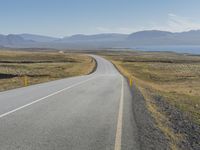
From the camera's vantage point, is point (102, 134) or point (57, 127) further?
point (57, 127)

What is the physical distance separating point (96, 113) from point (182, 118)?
11.2 feet

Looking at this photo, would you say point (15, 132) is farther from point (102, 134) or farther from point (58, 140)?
point (102, 134)

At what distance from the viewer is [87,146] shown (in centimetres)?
764

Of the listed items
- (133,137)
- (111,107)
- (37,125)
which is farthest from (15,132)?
(111,107)

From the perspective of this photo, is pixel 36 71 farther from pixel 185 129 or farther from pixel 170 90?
pixel 185 129

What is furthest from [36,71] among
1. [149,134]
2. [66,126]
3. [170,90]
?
[149,134]

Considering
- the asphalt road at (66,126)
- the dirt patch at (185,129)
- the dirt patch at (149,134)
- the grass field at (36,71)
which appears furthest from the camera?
the grass field at (36,71)

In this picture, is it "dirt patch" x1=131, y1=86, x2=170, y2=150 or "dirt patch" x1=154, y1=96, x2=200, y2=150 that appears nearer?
"dirt patch" x1=131, y1=86, x2=170, y2=150

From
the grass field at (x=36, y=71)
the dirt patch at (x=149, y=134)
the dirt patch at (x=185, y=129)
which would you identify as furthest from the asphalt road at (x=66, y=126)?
the grass field at (x=36, y=71)

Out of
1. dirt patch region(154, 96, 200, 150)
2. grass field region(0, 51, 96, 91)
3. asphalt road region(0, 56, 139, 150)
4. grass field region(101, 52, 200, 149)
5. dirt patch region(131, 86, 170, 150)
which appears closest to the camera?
asphalt road region(0, 56, 139, 150)

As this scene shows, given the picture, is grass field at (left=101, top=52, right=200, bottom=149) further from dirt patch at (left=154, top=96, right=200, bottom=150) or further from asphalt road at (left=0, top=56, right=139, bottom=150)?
asphalt road at (left=0, top=56, right=139, bottom=150)

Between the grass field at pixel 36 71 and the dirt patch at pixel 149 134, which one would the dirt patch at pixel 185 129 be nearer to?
the dirt patch at pixel 149 134

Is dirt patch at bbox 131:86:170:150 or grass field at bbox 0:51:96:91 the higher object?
dirt patch at bbox 131:86:170:150

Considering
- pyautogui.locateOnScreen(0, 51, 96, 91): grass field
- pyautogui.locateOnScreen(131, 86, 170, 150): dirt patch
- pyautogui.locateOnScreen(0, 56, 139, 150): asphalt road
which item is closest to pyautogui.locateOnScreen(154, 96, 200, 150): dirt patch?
→ pyautogui.locateOnScreen(131, 86, 170, 150): dirt patch
